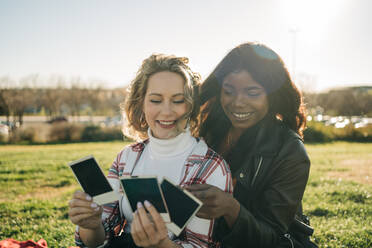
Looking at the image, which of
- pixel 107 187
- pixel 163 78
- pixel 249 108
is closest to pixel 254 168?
pixel 249 108

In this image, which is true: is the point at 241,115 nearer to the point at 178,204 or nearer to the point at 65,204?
the point at 178,204

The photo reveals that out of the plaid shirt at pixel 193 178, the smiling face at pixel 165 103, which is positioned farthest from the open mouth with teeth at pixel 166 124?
the plaid shirt at pixel 193 178

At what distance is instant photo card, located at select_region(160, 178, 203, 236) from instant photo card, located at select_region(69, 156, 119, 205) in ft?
1.59

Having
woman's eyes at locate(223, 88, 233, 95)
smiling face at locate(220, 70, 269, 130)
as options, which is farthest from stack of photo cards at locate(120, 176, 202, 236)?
woman's eyes at locate(223, 88, 233, 95)

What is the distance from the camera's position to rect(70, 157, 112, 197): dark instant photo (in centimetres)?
208

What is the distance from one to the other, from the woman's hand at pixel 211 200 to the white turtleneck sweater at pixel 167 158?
1.37ft

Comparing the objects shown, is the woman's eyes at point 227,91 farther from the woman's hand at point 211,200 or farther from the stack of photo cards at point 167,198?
→ the stack of photo cards at point 167,198

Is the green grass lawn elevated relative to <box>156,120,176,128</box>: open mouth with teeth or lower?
lower

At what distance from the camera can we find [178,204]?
72.8 inches

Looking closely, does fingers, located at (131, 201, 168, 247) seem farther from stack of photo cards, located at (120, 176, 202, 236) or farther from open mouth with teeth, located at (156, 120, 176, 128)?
open mouth with teeth, located at (156, 120, 176, 128)

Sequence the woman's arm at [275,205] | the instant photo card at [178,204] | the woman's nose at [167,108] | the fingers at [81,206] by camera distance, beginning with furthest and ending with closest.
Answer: the woman's nose at [167,108], the woman's arm at [275,205], the fingers at [81,206], the instant photo card at [178,204]

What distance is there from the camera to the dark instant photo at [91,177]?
Answer: 6.84ft

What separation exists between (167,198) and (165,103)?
884 mm

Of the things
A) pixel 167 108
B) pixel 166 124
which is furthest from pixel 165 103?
pixel 166 124
